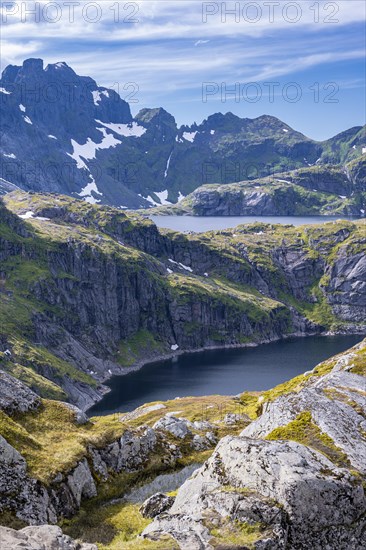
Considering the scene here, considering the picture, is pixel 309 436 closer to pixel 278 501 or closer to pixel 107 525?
pixel 278 501

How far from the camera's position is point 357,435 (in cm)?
Result: 3444

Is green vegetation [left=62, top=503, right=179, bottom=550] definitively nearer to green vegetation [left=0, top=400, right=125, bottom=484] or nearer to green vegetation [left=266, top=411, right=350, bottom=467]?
green vegetation [left=0, top=400, right=125, bottom=484]

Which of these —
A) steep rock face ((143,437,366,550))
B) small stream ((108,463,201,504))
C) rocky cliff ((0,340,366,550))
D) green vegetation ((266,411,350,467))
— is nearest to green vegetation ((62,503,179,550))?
rocky cliff ((0,340,366,550))

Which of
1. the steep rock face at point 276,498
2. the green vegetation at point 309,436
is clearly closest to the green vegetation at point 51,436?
the steep rock face at point 276,498

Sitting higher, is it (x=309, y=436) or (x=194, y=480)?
(x=309, y=436)

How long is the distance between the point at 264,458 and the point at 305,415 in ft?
26.7

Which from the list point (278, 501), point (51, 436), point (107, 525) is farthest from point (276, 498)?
point (51, 436)

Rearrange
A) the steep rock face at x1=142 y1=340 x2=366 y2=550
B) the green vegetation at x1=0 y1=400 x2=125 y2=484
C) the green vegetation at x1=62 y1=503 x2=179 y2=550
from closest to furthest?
the steep rock face at x1=142 y1=340 x2=366 y2=550 < the green vegetation at x1=62 y1=503 x2=179 y2=550 < the green vegetation at x1=0 y1=400 x2=125 y2=484

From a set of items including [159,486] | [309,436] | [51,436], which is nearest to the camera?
[309,436]

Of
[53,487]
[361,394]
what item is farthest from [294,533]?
[361,394]

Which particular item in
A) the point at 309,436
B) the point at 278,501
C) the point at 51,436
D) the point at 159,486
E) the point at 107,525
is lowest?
the point at 159,486

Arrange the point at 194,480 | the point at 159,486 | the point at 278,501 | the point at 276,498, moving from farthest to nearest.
A: the point at 159,486
the point at 194,480
the point at 276,498
the point at 278,501

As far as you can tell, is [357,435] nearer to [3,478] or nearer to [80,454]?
[80,454]

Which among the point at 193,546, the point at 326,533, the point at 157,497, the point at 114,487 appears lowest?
the point at 114,487
